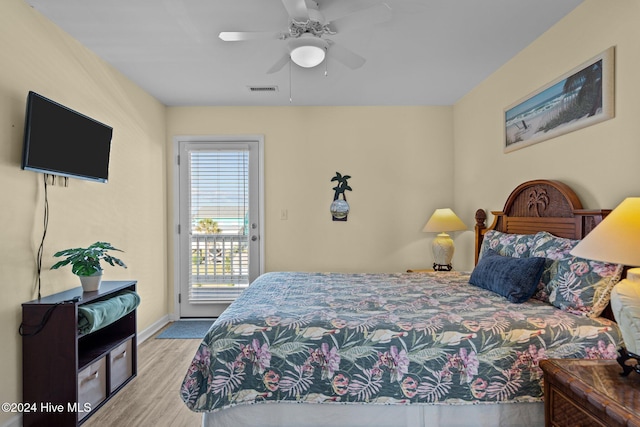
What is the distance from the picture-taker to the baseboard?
357 cm

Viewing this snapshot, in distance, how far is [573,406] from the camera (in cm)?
140

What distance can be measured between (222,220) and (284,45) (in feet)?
7.38

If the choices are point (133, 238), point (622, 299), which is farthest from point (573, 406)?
point (133, 238)

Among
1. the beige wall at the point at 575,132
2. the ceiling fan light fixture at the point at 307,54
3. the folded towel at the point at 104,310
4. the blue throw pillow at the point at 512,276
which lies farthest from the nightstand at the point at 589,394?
the folded towel at the point at 104,310

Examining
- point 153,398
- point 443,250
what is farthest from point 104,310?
point 443,250

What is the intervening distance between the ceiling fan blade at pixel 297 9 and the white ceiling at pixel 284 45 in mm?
285

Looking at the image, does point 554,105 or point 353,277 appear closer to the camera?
point 554,105

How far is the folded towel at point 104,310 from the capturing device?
2164mm

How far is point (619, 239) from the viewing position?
1507mm

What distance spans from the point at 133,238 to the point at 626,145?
3.92 m

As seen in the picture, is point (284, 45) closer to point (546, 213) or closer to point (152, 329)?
point (546, 213)

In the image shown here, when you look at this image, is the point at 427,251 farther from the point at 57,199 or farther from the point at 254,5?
the point at 57,199

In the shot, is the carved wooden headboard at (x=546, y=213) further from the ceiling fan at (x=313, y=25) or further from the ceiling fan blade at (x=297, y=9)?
the ceiling fan blade at (x=297, y=9)

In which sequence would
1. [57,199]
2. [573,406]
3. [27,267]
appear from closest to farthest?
[573,406] < [27,267] < [57,199]
